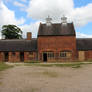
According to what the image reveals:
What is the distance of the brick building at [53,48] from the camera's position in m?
31.6

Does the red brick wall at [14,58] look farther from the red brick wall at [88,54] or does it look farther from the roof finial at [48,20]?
the red brick wall at [88,54]

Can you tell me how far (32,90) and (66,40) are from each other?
25239 millimetres

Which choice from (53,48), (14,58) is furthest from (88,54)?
(14,58)

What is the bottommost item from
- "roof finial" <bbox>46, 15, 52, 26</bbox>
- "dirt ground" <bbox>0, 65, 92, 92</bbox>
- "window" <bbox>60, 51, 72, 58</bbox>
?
"dirt ground" <bbox>0, 65, 92, 92</bbox>

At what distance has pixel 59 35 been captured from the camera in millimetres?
31844

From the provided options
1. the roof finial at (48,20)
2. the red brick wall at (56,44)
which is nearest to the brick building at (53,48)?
the red brick wall at (56,44)

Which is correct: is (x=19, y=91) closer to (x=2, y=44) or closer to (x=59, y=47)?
(x=59, y=47)

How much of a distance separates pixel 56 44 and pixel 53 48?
1143 mm

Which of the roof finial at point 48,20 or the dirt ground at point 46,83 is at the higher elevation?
the roof finial at point 48,20

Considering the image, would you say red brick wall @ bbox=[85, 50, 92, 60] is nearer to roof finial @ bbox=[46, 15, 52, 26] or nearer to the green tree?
roof finial @ bbox=[46, 15, 52, 26]

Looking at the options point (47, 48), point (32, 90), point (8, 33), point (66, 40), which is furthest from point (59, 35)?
point (8, 33)

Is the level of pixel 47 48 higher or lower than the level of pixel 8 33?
lower

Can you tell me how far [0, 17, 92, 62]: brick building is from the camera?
104 ft

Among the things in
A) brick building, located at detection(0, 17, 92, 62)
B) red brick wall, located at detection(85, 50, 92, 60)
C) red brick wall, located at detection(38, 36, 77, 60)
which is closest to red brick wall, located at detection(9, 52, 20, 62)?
brick building, located at detection(0, 17, 92, 62)
